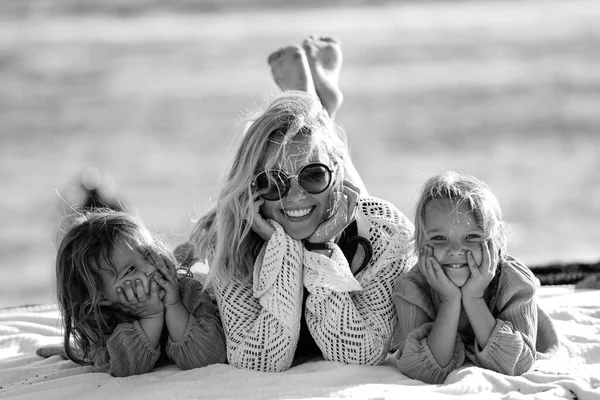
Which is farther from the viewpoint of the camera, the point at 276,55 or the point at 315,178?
the point at 276,55

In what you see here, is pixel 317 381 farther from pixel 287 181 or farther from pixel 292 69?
pixel 292 69

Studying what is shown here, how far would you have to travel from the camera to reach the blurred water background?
27.5 ft

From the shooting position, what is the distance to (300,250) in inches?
117

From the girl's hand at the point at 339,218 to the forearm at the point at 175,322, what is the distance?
0.49 m

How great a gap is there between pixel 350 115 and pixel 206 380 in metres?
8.48

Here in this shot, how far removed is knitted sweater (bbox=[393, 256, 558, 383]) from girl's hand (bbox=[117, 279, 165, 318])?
0.76 meters

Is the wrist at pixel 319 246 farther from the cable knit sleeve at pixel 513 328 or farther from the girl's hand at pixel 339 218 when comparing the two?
the cable knit sleeve at pixel 513 328

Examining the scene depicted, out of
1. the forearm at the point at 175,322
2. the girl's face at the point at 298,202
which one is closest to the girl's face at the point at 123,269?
the forearm at the point at 175,322

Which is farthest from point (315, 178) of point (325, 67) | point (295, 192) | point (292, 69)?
point (325, 67)

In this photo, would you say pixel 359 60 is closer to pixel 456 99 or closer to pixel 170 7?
pixel 456 99

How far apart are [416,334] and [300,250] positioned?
1.50ft

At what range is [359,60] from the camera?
41.7 ft

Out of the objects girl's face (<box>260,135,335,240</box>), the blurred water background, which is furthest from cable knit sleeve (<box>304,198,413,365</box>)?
the blurred water background

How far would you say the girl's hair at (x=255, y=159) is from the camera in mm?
3020
